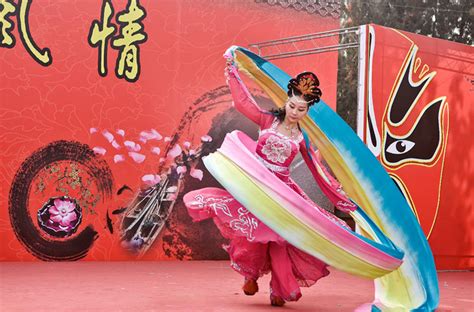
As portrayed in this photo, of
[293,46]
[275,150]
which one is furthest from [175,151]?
[275,150]

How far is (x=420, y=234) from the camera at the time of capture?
5.07 m

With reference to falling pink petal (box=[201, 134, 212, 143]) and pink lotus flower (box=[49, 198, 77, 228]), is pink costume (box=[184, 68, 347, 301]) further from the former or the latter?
falling pink petal (box=[201, 134, 212, 143])

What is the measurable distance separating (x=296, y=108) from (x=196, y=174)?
397 centimetres

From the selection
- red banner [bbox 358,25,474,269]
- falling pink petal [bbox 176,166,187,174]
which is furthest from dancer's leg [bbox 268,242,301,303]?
falling pink petal [bbox 176,166,187,174]

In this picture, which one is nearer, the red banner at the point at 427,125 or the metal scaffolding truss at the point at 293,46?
the red banner at the point at 427,125

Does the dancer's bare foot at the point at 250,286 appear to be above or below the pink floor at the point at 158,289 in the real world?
above

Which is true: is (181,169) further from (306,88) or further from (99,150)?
(306,88)

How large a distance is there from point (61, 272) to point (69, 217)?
1106mm

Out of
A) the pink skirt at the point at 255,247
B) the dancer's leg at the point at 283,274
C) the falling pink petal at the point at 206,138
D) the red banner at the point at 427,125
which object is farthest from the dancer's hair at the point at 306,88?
the falling pink petal at the point at 206,138

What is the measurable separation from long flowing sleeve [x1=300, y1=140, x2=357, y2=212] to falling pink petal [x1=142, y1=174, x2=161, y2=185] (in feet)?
11.9

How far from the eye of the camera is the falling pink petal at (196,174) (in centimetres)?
885

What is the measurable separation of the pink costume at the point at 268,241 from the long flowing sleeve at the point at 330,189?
0.04 ft

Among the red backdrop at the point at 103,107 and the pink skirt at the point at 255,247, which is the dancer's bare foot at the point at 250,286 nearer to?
the pink skirt at the point at 255,247

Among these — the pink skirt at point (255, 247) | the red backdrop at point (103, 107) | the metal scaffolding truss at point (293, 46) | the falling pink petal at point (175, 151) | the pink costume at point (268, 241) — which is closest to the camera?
the pink skirt at point (255, 247)
